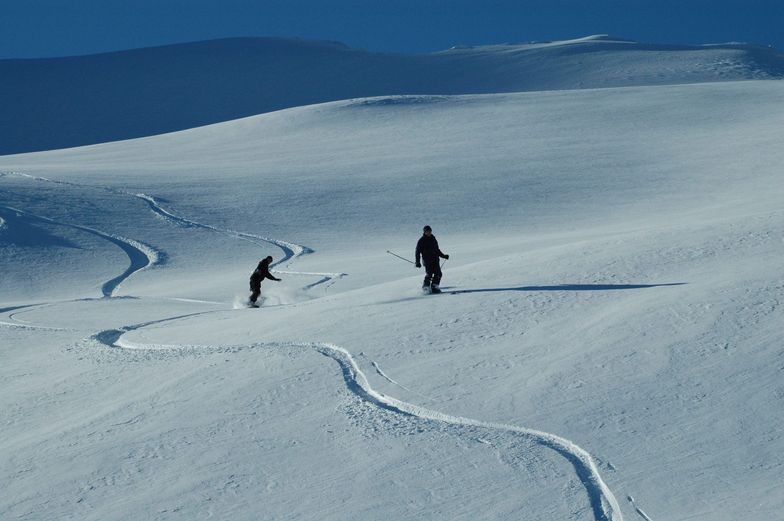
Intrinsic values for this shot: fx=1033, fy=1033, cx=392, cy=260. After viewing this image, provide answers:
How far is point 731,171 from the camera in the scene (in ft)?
99.1

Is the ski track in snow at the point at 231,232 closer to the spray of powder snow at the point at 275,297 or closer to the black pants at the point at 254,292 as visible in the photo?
the spray of powder snow at the point at 275,297

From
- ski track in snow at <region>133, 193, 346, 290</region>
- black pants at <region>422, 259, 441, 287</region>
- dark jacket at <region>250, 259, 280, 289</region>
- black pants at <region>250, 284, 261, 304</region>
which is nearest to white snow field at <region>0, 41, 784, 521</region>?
ski track in snow at <region>133, 193, 346, 290</region>

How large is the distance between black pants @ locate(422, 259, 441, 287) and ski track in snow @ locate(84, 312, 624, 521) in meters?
3.30

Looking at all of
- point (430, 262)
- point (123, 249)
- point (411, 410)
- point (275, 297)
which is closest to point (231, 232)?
point (123, 249)

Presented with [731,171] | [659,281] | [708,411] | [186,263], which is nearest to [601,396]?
[708,411]

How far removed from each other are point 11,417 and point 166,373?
1.53m

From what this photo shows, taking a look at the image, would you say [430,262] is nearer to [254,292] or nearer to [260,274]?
[260,274]

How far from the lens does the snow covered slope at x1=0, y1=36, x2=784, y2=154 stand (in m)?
92.4

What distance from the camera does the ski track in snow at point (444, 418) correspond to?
6699 mm

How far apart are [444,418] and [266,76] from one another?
10548 cm

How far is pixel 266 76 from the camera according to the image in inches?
4355

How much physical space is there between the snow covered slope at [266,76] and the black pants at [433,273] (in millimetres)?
72285

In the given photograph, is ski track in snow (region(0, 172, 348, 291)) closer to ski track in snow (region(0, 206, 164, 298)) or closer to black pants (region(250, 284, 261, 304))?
ski track in snow (region(0, 206, 164, 298))

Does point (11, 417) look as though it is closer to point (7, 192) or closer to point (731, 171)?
point (7, 192)
